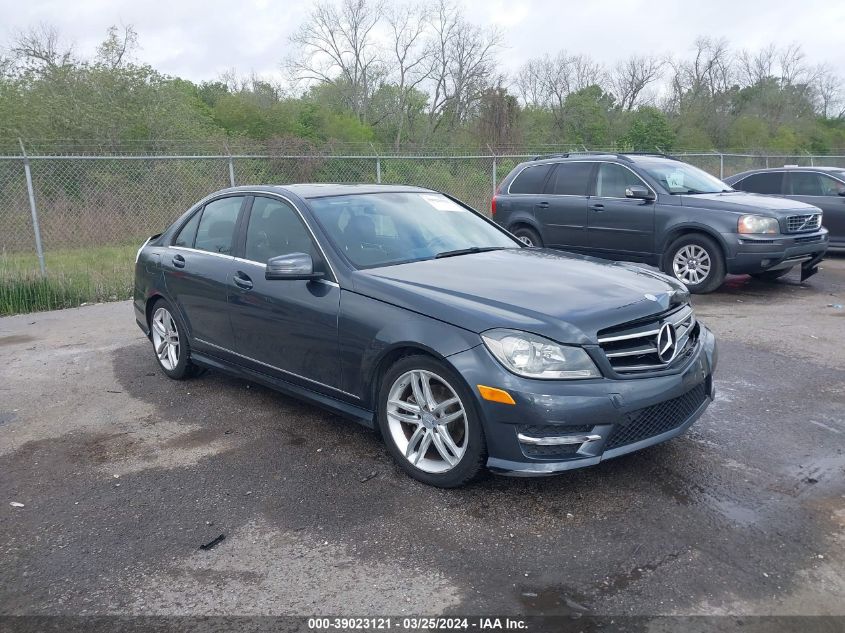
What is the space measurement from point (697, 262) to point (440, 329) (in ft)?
21.8

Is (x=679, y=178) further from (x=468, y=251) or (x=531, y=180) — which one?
(x=468, y=251)

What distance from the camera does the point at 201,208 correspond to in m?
5.75

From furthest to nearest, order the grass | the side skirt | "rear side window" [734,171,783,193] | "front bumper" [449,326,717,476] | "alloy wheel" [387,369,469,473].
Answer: "rear side window" [734,171,783,193] < the grass < the side skirt < "alloy wheel" [387,369,469,473] < "front bumper" [449,326,717,476]

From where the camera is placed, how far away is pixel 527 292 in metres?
3.82

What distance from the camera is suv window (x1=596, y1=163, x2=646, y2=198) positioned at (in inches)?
385

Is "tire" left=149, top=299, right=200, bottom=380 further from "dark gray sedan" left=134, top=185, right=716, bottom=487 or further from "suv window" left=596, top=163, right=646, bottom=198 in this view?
"suv window" left=596, top=163, right=646, bottom=198

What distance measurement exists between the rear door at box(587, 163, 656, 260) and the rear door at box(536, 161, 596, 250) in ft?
0.47

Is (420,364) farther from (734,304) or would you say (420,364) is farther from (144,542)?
(734,304)

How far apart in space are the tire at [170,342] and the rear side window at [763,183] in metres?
10.7

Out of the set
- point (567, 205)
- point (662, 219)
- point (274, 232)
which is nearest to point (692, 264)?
point (662, 219)

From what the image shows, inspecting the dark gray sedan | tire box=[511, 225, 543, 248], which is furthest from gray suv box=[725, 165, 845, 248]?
the dark gray sedan

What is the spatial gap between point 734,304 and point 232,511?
6.90 m

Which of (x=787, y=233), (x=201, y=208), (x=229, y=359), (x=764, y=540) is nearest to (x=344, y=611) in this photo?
(x=764, y=540)

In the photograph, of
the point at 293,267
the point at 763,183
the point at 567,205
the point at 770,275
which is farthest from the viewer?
the point at 763,183
